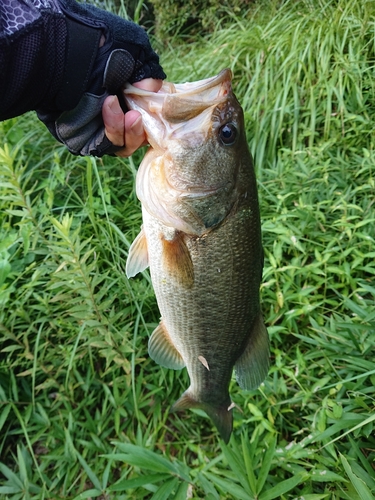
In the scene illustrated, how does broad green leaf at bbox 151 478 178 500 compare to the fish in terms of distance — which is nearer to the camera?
the fish

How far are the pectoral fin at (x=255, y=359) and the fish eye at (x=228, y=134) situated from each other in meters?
0.73

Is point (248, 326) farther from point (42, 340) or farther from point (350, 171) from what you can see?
point (350, 171)

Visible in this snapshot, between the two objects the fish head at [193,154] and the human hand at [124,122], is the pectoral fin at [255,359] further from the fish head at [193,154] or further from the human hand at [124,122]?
the human hand at [124,122]

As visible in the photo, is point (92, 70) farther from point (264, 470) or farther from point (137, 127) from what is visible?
point (264, 470)

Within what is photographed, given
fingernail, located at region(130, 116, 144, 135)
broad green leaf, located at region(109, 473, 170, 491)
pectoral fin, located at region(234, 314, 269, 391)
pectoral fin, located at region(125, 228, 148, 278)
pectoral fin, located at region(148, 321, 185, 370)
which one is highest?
fingernail, located at region(130, 116, 144, 135)

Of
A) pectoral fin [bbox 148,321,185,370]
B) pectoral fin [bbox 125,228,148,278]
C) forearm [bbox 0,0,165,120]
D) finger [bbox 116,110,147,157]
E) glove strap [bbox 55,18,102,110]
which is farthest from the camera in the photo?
pectoral fin [bbox 148,321,185,370]

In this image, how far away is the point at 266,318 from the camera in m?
2.33

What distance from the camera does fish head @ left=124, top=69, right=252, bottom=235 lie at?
1276 mm

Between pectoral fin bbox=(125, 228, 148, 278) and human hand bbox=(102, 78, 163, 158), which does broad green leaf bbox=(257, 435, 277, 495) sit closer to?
pectoral fin bbox=(125, 228, 148, 278)

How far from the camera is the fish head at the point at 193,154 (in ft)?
4.19

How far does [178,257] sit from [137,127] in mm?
475

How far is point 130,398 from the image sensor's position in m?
2.34

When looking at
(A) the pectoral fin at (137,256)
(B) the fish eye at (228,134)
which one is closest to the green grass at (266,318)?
(A) the pectoral fin at (137,256)

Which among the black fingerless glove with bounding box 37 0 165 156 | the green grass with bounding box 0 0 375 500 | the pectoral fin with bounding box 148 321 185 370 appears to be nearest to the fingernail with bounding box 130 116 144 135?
the black fingerless glove with bounding box 37 0 165 156
